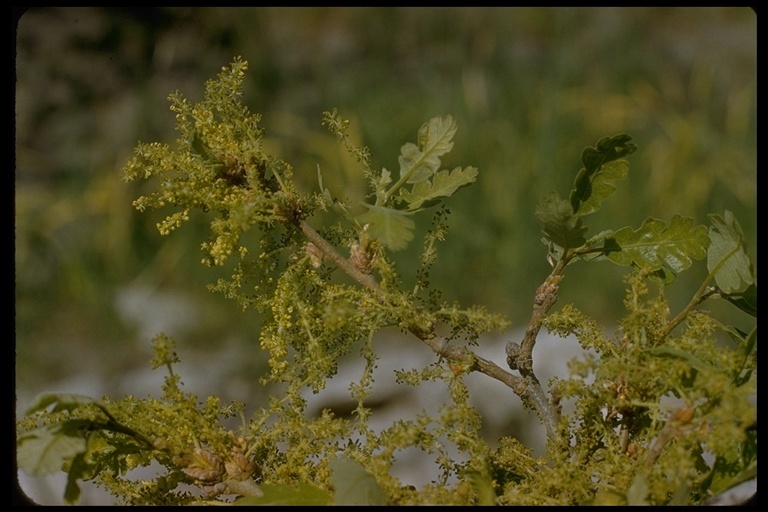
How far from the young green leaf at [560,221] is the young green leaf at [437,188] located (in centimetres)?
6

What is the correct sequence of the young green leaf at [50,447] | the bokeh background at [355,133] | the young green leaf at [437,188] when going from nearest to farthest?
the young green leaf at [50,447]
the young green leaf at [437,188]
the bokeh background at [355,133]

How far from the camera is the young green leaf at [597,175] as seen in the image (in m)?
0.54

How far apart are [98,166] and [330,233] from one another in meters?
2.75

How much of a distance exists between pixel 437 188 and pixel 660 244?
163 mm

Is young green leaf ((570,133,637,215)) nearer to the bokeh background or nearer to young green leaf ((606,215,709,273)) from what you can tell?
young green leaf ((606,215,709,273))

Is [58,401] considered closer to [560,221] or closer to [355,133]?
[560,221]

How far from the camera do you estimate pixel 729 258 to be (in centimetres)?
51

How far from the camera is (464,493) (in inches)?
18.0

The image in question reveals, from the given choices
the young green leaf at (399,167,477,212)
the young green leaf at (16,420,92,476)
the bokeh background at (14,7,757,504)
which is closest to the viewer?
the young green leaf at (16,420,92,476)

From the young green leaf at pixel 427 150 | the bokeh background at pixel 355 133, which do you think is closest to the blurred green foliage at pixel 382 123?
the bokeh background at pixel 355 133

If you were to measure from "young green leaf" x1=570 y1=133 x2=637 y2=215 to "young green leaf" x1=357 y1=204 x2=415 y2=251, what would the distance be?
13 cm

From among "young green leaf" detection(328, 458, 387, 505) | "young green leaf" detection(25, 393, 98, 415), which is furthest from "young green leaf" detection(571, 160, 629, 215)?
"young green leaf" detection(25, 393, 98, 415)

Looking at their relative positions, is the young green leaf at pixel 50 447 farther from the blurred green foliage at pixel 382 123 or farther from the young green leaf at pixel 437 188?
the blurred green foliage at pixel 382 123

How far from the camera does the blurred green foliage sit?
8.66 feet
